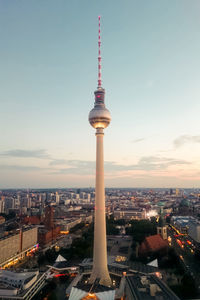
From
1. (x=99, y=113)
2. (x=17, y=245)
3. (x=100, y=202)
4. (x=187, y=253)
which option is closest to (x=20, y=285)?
(x=100, y=202)

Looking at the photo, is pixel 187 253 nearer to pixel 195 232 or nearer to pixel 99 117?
pixel 195 232

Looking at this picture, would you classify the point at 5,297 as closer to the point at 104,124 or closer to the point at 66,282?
the point at 66,282

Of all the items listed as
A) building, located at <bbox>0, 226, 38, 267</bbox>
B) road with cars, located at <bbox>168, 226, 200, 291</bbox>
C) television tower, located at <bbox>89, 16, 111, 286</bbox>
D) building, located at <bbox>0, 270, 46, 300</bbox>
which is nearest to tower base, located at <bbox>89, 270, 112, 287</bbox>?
television tower, located at <bbox>89, 16, 111, 286</bbox>

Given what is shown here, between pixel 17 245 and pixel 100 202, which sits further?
pixel 17 245

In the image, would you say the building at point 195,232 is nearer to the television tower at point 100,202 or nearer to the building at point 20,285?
the television tower at point 100,202

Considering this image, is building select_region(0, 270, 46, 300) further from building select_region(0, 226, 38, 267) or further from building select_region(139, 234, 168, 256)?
building select_region(139, 234, 168, 256)

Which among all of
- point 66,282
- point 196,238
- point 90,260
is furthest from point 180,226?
point 66,282

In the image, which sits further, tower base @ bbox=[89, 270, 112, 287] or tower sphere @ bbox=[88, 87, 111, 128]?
tower sphere @ bbox=[88, 87, 111, 128]

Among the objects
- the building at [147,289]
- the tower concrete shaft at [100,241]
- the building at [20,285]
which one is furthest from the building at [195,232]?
the building at [20,285]
